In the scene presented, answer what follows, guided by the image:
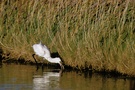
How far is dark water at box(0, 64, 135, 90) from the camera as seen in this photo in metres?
16.1

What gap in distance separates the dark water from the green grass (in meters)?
0.51

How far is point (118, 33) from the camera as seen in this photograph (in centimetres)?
1773

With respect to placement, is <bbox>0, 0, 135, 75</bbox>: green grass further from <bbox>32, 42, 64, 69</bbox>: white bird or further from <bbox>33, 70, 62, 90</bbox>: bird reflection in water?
<bbox>33, 70, 62, 90</bbox>: bird reflection in water

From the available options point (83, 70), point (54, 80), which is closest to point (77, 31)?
point (83, 70)

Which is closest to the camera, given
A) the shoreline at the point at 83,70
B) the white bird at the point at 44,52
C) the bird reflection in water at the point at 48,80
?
the bird reflection in water at the point at 48,80

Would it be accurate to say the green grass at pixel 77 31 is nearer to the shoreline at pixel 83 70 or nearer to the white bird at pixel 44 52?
the shoreline at pixel 83 70

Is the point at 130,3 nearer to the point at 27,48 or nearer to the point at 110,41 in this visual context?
the point at 110,41

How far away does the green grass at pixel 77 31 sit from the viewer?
1758cm

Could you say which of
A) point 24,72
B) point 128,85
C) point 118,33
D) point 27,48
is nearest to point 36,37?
point 27,48

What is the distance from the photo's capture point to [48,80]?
17.1 metres

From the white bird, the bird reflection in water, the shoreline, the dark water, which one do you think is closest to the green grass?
the shoreline

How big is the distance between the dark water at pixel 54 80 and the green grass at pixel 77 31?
0.51m

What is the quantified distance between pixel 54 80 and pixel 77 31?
2.06 meters

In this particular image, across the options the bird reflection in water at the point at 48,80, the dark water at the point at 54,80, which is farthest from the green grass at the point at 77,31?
the bird reflection in water at the point at 48,80
